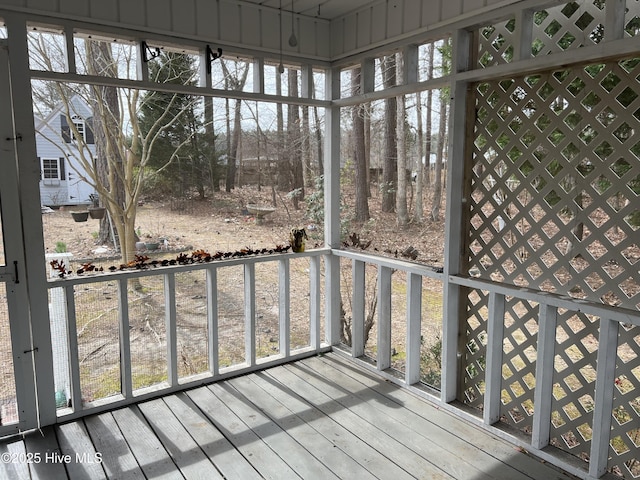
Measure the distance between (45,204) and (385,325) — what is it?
95.9 inches

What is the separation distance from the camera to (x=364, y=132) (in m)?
4.12

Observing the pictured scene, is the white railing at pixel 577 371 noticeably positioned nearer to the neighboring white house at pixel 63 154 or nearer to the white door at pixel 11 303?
the neighboring white house at pixel 63 154

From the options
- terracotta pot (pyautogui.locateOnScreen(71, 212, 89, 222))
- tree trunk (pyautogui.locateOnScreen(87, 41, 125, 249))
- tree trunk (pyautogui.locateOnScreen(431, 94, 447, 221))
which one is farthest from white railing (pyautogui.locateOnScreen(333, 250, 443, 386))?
terracotta pot (pyautogui.locateOnScreen(71, 212, 89, 222))

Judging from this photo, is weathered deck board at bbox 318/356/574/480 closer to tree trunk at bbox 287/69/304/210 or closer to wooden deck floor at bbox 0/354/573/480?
wooden deck floor at bbox 0/354/573/480

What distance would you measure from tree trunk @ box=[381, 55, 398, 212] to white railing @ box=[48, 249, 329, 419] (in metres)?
0.71

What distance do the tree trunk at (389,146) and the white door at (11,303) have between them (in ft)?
8.39

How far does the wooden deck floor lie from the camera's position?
238 centimetres

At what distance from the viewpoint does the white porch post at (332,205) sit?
383 cm

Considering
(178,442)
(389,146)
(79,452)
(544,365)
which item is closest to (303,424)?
(178,442)

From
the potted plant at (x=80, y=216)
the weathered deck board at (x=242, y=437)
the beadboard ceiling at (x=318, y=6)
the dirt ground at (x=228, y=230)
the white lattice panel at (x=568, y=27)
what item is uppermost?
the beadboard ceiling at (x=318, y=6)

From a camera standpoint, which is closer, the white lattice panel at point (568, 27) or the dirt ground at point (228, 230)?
the white lattice panel at point (568, 27)

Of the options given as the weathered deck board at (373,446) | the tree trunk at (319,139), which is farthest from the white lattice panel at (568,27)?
the weathered deck board at (373,446)

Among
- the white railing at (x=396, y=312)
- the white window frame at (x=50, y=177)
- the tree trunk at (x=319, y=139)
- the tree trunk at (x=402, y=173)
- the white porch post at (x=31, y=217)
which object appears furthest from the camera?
the tree trunk at (x=319, y=139)

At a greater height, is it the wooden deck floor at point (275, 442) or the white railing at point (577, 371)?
the white railing at point (577, 371)
